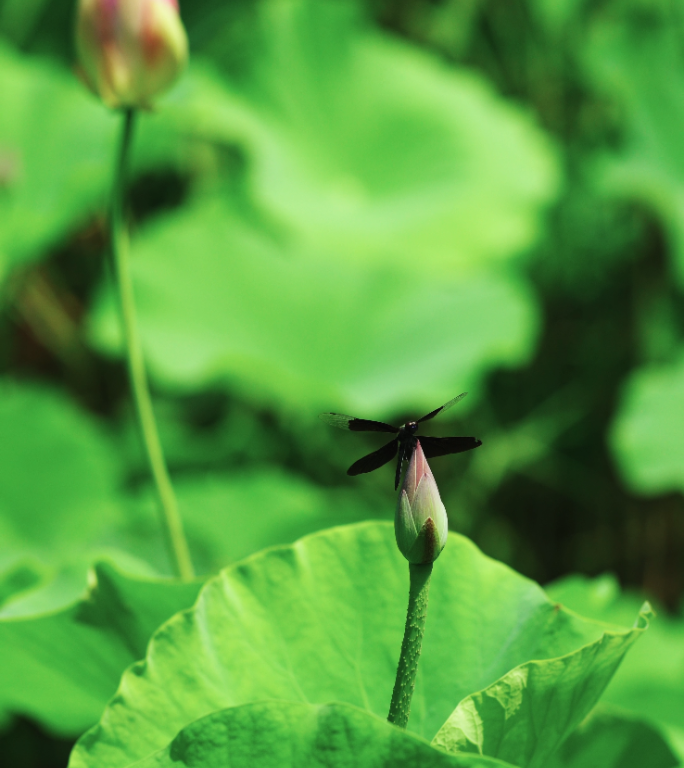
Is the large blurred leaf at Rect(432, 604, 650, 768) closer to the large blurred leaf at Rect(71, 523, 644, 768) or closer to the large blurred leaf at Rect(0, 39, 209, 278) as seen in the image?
the large blurred leaf at Rect(71, 523, 644, 768)

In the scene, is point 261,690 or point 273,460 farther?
point 273,460

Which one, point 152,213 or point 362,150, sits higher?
point 362,150

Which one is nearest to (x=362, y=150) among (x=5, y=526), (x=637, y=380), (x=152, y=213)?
(x=152, y=213)

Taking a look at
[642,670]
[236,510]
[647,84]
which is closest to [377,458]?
[642,670]

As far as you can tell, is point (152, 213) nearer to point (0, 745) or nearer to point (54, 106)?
point (54, 106)

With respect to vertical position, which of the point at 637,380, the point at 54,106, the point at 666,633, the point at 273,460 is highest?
the point at 54,106

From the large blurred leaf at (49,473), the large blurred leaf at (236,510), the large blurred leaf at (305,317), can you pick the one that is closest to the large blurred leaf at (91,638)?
the large blurred leaf at (236,510)

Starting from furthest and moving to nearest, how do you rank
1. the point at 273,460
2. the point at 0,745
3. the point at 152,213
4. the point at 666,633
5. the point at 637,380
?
the point at 152,213, the point at 273,460, the point at 637,380, the point at 0,745, the point at 666,633

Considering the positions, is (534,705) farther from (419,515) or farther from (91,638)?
(91,638)
